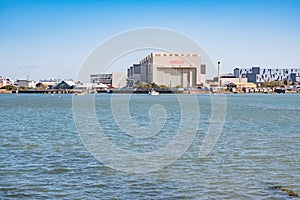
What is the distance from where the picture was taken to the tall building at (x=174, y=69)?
480ft

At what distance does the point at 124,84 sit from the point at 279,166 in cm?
15599

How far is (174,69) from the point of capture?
14888cm

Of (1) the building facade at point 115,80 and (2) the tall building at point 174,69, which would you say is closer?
(2) the tall building at point 174,69

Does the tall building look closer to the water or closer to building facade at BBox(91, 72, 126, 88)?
building facade at BBox(91, 72, 126, 88)

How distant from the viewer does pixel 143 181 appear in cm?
1045

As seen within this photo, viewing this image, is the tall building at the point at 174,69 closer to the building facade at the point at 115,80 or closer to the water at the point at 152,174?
the building facade at the point at 115,80

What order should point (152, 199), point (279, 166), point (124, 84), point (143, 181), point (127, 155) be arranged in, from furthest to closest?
point (124, 84)
point (127, 155)
point (279, 166)
point (143, 181)
point (152, 199)

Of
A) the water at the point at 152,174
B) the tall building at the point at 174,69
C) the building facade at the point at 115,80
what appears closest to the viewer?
the water at the point at 152,174

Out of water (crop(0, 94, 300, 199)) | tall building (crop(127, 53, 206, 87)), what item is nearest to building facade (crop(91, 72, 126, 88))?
tall building (crop(127, 53, 206, 87))

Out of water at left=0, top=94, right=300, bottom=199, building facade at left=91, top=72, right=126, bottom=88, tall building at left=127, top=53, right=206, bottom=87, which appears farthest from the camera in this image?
building facade at left=91, top=72, right=126, bottom=88

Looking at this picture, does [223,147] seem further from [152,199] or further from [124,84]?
[124,84]

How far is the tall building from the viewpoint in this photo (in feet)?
480

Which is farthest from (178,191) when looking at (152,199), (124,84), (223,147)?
(124,84)

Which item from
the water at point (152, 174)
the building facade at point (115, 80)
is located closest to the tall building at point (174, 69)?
the building facade at point (115, 80)
